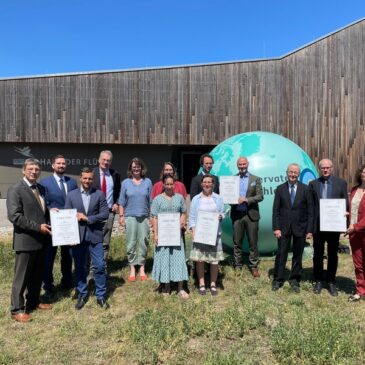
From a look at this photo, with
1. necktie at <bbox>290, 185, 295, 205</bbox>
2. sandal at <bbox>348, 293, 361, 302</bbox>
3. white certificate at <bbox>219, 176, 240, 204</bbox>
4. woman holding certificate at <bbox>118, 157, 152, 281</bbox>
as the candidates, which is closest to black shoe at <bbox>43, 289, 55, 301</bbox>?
woman holding certificate at <bbox>118, 157, 152, 281</bbox>

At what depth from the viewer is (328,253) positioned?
18.6ft

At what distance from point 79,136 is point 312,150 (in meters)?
12.0

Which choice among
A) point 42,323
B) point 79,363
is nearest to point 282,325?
point 79,363

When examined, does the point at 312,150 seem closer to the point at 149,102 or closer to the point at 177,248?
the point at 149,102

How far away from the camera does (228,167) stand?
A: 7102mm

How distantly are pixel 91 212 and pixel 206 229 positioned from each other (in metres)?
1.58

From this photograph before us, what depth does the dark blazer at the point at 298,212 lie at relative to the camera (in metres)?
5.53

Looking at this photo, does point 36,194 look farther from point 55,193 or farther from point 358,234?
point 358,234

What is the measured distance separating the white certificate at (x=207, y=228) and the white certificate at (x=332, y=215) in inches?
57.8

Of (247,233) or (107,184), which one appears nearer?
(107,184)

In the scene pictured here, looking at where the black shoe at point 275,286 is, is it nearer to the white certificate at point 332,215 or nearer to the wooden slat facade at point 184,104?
the white certificate at point 332,215

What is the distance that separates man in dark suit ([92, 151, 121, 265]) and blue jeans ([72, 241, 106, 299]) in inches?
38.4

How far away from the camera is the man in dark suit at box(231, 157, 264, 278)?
621 centimetres

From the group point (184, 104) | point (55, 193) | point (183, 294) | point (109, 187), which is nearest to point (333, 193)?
point (183, 294)
